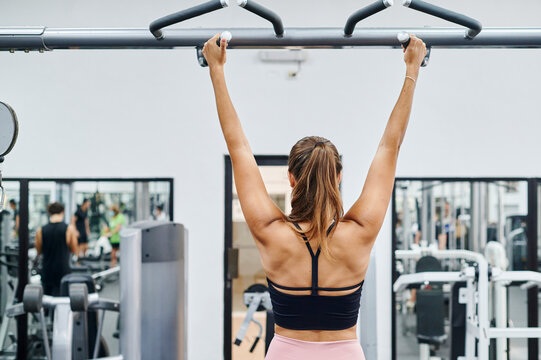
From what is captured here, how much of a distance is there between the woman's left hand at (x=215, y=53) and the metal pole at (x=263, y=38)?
13 cm

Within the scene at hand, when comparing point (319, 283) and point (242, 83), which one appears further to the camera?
point (242, 83)

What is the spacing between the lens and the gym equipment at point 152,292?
2.71 m

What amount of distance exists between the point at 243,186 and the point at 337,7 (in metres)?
3.46

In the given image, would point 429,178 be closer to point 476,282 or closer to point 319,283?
point 476,282

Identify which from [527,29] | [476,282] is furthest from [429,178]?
[527,29]

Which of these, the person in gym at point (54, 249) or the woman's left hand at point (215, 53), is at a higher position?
the woman's left hand at point (215, 53)

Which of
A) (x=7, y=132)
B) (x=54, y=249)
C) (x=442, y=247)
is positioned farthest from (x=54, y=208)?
(x=442, y=247)

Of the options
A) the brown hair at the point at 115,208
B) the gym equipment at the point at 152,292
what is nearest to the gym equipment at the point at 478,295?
the gym equipment at the point at 152,292

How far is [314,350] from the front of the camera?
1.25 metres

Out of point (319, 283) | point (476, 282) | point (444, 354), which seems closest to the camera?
point (319, 283)

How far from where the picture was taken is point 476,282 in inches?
139

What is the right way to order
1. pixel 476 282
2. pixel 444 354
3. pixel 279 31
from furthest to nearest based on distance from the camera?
1. pixel 444 354
2. pixel 476 282
3. pixel 279 31

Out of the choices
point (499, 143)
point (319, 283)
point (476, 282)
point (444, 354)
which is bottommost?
point (444, 354)

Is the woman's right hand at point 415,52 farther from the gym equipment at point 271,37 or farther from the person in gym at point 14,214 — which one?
the person in gym at point 14,214
